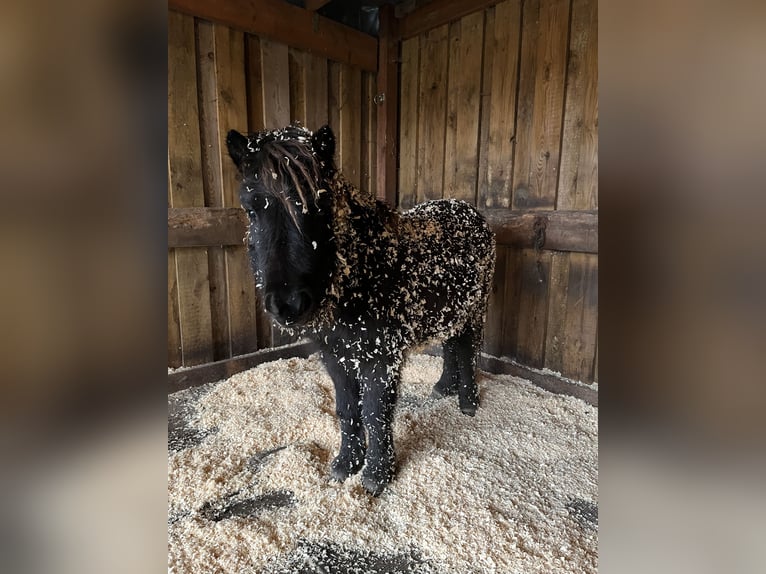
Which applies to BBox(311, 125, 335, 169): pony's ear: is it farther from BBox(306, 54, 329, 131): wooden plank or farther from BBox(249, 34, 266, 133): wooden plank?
BBox(306, 54, 329, 131): wooden plank

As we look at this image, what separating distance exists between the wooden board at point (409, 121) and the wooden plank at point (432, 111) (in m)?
0.06

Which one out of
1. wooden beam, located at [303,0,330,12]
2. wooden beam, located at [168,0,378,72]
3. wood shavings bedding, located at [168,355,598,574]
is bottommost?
wood shavings bedding, located at [168,355,598,574]

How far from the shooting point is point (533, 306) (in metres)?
2.96

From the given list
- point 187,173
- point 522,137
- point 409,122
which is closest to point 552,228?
point 522,137

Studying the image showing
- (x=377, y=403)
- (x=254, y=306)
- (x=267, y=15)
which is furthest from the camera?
(x=254, y=306)

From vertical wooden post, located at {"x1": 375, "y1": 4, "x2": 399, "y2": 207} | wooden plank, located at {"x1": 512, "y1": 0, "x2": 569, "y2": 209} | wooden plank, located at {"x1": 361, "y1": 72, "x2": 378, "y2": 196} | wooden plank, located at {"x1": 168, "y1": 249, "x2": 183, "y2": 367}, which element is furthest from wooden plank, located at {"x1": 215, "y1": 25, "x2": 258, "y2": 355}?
wooden plank, located at {"x1": 512, "y1": 0, "x2": 569, "y2": 209}

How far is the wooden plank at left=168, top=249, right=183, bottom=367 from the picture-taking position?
279 centimetres

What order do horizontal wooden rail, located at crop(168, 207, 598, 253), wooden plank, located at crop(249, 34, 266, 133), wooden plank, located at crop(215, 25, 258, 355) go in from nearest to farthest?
horizontal wooden rail, located at crop(168, 207, 598, 253), wooden plank, located at crop(215, 25, 258, 355), wooden plank, located at crop(249, 34, 266, 133)

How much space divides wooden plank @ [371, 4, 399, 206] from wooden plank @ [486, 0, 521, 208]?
1004 millimetres
